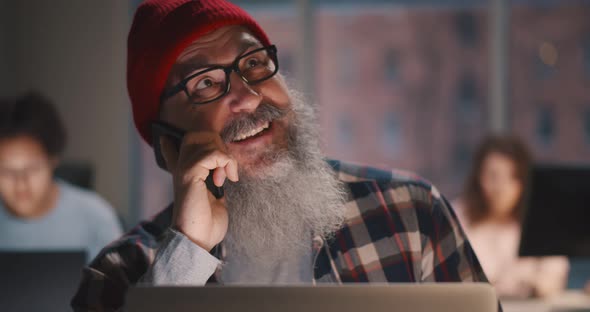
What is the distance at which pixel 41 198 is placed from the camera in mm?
2949

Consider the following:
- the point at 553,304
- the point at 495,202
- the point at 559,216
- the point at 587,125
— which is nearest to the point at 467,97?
the point at 587,125

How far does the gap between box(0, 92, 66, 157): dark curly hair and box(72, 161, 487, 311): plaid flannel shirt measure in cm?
160

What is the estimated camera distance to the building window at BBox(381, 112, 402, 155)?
6.24 metres

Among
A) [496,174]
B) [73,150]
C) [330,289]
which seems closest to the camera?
[330,289]

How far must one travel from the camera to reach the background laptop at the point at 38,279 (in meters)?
1.38

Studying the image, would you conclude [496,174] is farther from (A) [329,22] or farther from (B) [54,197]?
(A) [329,22]

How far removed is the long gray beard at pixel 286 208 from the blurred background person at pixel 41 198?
5.60ft

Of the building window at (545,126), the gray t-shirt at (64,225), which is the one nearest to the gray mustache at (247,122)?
the gray t-shirt at (64,225)

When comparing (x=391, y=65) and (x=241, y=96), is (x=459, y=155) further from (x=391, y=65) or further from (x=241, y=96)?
(x=241, y=96)

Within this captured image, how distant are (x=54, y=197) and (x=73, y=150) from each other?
2.47 m

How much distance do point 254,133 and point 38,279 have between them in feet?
1.90

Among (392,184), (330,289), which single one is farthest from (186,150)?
(330,289)

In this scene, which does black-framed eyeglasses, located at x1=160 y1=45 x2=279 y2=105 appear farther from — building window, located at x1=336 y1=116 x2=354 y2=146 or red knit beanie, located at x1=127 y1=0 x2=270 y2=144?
building window, located at x1=336 y1=116 x2=354 y2=146

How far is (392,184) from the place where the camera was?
136 centimetres
